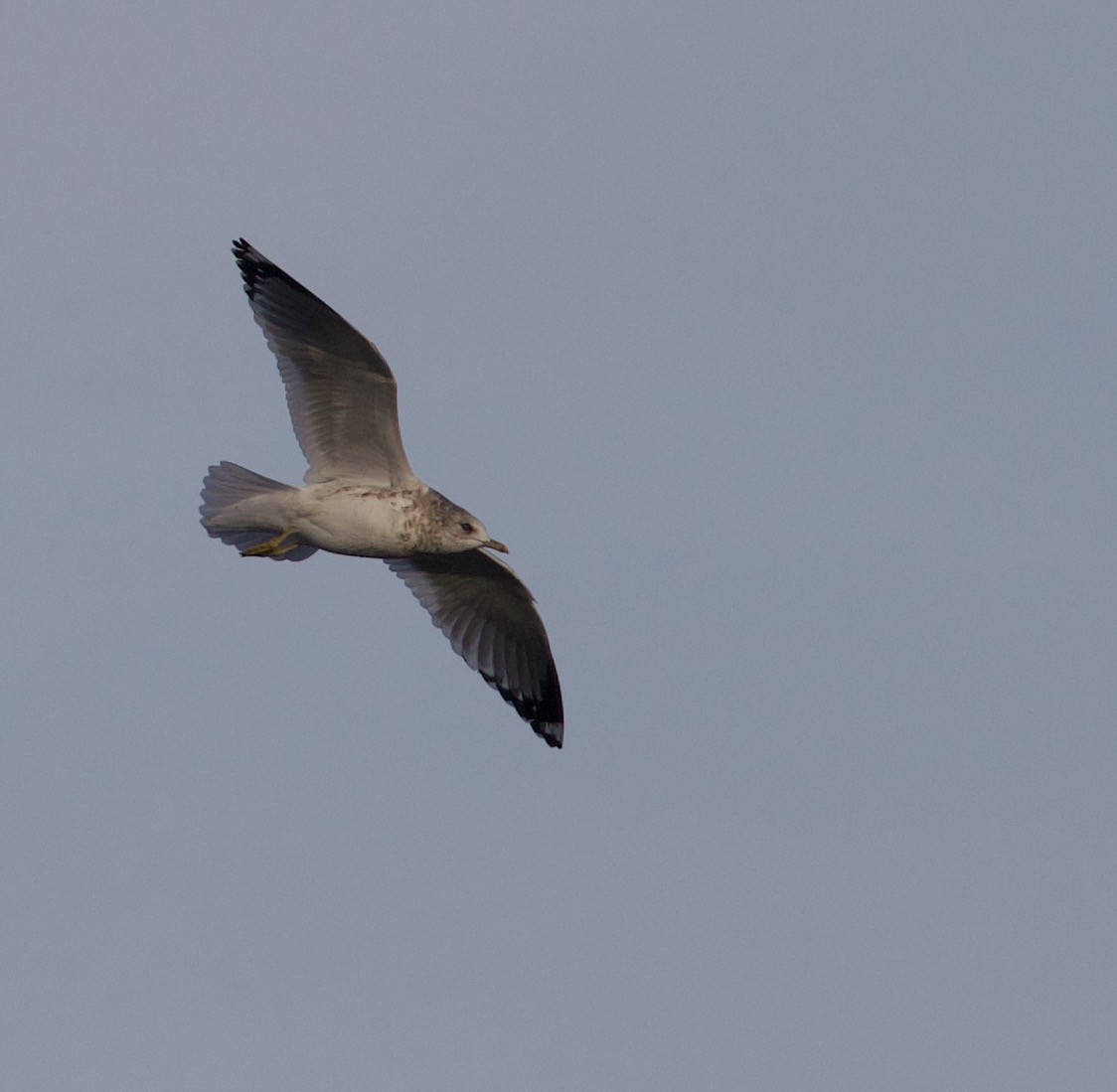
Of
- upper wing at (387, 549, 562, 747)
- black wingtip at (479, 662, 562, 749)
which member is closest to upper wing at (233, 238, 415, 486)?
upper wing at (387, 549, 562, 747)

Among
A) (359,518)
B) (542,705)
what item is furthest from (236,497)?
(542,705)

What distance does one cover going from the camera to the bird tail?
47.9 ft

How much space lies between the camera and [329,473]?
568 inches

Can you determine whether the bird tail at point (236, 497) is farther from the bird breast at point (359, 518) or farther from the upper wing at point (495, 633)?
the upper wing at point (495, 633)

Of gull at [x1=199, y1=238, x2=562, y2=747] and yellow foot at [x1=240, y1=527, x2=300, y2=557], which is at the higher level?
gull at [x1=199, y1=238, x2=562, y2=747]

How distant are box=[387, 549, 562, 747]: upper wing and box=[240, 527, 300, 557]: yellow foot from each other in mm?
1504

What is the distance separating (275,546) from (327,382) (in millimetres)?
1156

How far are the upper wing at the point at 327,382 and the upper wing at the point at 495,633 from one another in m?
1.61

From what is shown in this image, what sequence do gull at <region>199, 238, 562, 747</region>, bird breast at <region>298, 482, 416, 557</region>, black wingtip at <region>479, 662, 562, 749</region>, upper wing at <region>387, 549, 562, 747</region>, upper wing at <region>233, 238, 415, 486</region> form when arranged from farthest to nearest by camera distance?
black wingtip at <region>479, 662, 562, 749</region> → upper wing at <region>387, 549, 562, 747</region> → bird breast at <region>298, 482, 416, 557</region> → gull at <region>199, 238, 562, 747</region> → upper wing at <region>233, 238, 415, 486</region>

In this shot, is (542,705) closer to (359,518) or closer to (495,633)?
(495,633)

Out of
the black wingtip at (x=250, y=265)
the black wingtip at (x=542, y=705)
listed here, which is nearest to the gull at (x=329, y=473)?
the black wingtip at (x=250, y=265)

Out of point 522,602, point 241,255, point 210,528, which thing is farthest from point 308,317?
point 522,602

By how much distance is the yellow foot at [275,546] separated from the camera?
14.4 m

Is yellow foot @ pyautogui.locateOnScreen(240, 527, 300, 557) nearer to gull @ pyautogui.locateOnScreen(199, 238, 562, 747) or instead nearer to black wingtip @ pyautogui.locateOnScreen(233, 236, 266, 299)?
gull @ pyautogui.locateOnScreen(199, 238, 562, 747)
